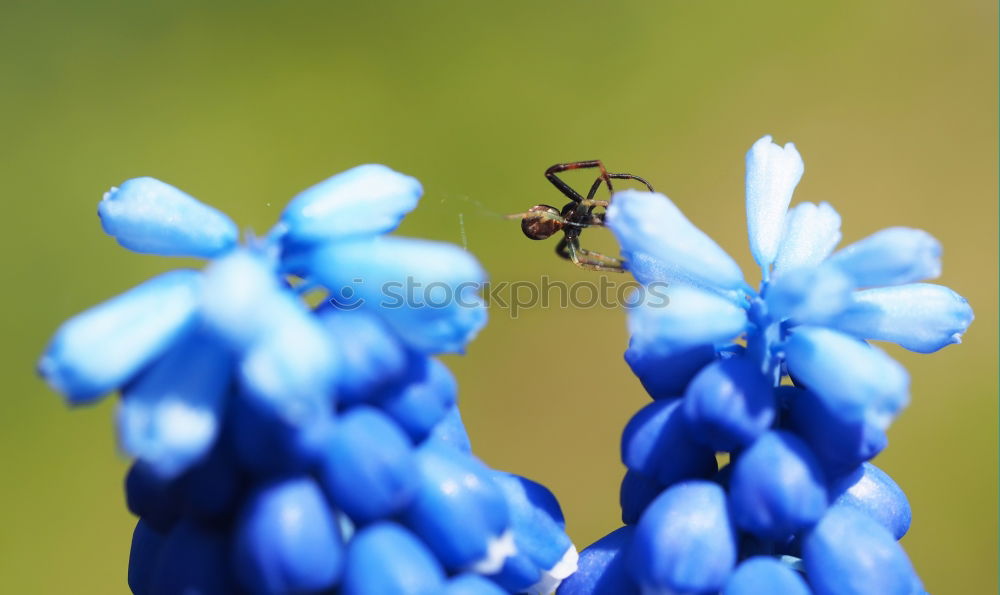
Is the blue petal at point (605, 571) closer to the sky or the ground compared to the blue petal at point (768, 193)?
closer to the ground

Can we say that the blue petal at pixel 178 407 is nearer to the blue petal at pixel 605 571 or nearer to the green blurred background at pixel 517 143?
the blue petal at pixel 605 571

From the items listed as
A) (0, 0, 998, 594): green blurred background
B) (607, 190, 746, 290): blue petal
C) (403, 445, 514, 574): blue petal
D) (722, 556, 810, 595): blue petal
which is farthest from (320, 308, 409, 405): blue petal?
(0, 0, 998, 594): green blurred background

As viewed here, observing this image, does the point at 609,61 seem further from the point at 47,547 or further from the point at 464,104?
the point at 47,547

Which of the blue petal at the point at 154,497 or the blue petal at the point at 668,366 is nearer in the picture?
the blue petal at the point at 154,497

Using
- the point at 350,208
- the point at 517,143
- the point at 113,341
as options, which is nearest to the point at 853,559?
the point at 350,208

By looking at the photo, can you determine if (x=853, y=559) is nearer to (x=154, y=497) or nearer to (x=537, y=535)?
(x=537, y=535)

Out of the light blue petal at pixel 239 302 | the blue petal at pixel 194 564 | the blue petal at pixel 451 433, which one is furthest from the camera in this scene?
the blue petal at pixel 451 433

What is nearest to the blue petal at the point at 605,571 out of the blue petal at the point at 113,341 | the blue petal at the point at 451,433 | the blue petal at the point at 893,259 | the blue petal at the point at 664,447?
the blue petal at the point at 664,447
